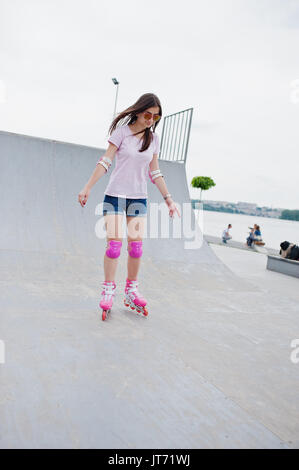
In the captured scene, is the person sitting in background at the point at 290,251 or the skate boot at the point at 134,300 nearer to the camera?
the skate boot at the point at 134,300

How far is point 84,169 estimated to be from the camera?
17.9 ft

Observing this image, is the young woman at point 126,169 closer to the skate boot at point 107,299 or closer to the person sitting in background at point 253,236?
the skate boot at point 107,299

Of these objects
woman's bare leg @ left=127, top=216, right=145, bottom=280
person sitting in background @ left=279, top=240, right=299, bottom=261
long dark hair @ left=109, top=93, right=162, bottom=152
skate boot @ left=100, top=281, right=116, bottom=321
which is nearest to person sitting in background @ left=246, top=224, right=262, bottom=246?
person sitting in background @ left=279, top=240, right=299, bottom=261

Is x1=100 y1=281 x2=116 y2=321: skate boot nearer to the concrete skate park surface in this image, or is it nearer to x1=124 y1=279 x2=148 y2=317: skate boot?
the concrete skate park surface

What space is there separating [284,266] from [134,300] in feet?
16.3

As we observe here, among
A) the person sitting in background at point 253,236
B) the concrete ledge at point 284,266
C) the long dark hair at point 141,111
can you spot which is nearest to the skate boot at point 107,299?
the long dark hair at point 141,111

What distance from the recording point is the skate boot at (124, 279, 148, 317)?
9.08 feet

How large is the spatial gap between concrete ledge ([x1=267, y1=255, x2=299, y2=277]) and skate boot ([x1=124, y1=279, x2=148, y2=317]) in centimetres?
474

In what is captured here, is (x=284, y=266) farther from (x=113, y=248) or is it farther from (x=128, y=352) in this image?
(x=128, y=352)

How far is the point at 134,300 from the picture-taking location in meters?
2.81

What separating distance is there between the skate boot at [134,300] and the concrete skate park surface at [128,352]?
0.31 ft

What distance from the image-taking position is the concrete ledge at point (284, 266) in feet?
21.5

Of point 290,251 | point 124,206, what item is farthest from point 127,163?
point 290,251

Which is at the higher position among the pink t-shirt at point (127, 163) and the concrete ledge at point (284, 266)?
the pink t-shirt at point (127, 163)
